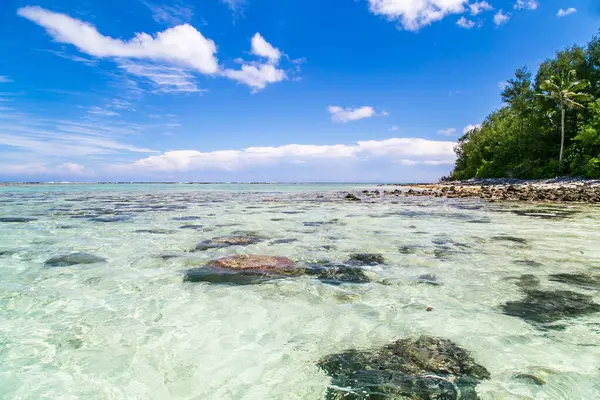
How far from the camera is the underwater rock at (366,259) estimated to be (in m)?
6.11

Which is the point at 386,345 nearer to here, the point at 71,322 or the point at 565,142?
the point at 71,322

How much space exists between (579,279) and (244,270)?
5112 mm

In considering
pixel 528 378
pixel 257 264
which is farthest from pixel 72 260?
pixel 528 378

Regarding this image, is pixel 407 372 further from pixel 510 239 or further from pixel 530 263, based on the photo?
pixel 510 239

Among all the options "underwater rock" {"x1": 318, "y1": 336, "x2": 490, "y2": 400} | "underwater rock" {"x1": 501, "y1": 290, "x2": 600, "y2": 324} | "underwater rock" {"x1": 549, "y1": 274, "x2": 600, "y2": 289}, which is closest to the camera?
"underwater rock" {"x1": 318, "y1": 336, "x2": 490, "y2": 400}

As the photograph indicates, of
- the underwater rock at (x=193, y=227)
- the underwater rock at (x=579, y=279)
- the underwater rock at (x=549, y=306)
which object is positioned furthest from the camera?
the underwater rock at (x=193, y=227)

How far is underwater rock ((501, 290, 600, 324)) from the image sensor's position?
11.9 feet

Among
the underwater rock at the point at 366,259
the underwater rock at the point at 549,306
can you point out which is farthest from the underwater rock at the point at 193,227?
the underwater rock at the point at 549,306

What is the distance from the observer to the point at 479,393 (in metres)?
2.31

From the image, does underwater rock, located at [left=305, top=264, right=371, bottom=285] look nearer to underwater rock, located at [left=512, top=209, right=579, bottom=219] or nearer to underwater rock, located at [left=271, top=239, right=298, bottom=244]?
underwater rock, located at [left=271, top=239, right=298, bottom=244]

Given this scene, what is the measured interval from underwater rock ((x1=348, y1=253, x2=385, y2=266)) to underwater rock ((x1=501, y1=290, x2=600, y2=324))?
240 cm

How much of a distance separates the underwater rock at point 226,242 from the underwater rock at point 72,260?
6.33ft

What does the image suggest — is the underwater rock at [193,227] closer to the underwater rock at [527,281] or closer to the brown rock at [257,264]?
the brown rock at [257,264]

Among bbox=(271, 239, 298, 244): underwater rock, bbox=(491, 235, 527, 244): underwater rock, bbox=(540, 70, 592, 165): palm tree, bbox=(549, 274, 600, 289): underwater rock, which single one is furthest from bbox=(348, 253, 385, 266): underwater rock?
bbox=(540, 70, 592, 165): palm tree
